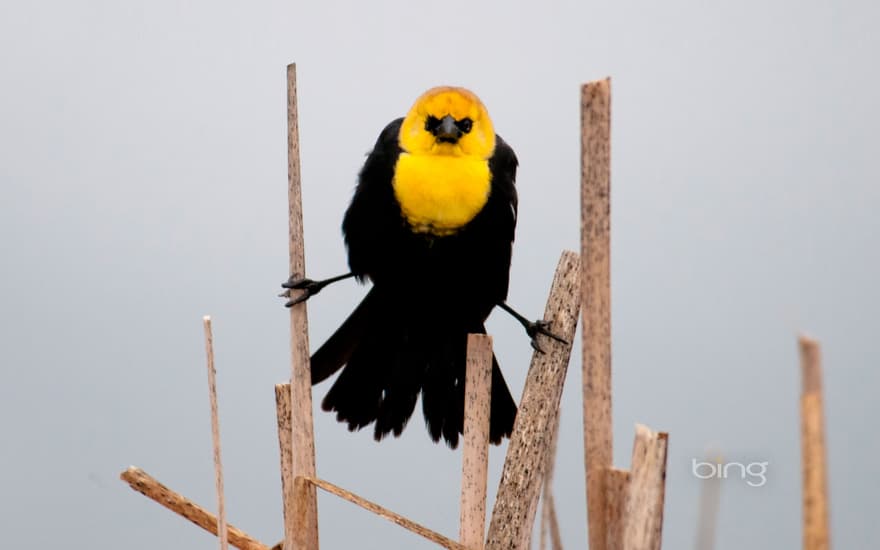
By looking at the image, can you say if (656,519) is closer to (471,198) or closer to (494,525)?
(494,525)

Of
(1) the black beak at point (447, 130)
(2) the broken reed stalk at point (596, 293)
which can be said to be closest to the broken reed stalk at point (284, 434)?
(1) the black beak at point (447, 130)

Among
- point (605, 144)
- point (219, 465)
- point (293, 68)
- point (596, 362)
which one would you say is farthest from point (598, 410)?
point (293, 68)

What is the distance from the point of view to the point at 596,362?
112 cm

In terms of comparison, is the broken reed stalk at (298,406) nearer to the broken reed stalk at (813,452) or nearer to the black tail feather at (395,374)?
the black tail feather at (395,374)

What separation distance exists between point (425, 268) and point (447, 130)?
0.30 metres

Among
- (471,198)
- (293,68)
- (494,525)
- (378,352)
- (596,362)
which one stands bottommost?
(494,525)

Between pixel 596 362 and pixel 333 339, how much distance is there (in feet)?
3.15

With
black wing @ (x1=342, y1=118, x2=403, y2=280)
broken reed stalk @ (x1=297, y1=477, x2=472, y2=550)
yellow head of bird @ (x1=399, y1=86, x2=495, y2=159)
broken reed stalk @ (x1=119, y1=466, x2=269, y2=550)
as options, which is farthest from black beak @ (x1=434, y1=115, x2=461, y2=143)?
broken reed stalk @ (x1=119, y1=466, x2=269, y2=550)

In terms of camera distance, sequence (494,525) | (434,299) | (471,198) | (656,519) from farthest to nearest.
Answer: (434,299), (471,198), (494,525), (656,519)

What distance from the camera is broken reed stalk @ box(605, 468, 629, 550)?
3.59 feet

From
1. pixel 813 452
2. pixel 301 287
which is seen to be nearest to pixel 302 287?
→ pixel 301 287

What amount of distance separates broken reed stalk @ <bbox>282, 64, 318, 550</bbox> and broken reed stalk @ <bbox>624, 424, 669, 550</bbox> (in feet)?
2.08

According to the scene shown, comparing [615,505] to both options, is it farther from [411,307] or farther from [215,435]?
[411,307]

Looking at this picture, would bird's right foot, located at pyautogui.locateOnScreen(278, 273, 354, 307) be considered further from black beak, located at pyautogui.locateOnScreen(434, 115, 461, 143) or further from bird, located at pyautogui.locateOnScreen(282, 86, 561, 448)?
black beak, located at pyautogui.locateOnScreen(434, 115, 461, 143)
